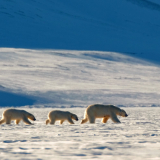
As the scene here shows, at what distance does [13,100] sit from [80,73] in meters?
10.1

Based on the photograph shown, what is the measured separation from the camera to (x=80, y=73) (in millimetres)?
32531

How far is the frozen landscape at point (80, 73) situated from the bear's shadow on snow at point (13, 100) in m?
0.05

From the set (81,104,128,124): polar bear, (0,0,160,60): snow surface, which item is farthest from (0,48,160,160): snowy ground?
(0,0,160,60): snow surface

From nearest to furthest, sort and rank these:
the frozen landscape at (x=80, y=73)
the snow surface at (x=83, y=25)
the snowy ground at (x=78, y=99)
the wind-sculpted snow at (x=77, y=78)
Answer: the snowy ground at (x=78, y=99)
the frozen landscape at (x=80, y=73)
the wind-sculpted snow at (x=77, y=78)
the snow surface at (x=83, y=25)

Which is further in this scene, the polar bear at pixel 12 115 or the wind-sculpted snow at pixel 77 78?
the wind-sculpted snow at pixel 77 78

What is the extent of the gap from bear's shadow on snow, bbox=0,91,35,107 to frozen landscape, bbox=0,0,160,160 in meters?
0.05

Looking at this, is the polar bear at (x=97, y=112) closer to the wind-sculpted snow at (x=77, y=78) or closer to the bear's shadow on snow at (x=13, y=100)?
the wind-sculpted snow at (x=77, y=78)

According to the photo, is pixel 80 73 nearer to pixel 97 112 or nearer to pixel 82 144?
pixel 97 112

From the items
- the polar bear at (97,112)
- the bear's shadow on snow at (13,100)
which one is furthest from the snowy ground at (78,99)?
the polar bear at (97,112)

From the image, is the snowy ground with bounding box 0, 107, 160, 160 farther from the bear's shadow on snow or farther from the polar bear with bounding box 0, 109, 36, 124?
the bear's shadow on snow

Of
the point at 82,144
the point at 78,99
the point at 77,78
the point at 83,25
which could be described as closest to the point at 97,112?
the point at 82,144

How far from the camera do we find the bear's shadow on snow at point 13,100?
74.0 ft

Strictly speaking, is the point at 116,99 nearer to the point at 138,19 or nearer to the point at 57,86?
the point at 57,86

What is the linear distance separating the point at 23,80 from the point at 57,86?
2593 millimetres
